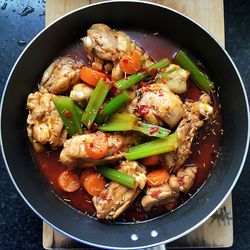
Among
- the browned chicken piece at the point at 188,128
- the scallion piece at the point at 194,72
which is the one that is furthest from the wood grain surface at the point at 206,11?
the browned chicken piece at the point at 188,128

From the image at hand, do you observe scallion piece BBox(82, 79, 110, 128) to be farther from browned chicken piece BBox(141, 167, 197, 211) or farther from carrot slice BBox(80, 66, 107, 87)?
browned chicken piece BBox(141, 167, 197, 211)

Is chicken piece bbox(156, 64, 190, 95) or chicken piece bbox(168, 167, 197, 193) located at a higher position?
chicken piece bbox(156, 64, 190, 95)

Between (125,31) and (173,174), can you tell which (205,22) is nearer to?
(125,31)

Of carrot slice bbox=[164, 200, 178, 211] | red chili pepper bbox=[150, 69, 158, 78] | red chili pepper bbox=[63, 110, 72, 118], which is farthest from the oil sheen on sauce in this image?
red chili pepper bbox=[63, 110, 72, 118]

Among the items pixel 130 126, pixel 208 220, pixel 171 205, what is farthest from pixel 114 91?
pixel 208 220

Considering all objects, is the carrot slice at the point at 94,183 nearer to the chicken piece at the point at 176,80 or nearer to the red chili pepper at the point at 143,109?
the red chili pepper at the point at 143,109

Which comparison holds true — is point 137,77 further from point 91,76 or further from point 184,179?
point 184,179

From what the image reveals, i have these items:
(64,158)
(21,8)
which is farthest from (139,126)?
(21,8)
